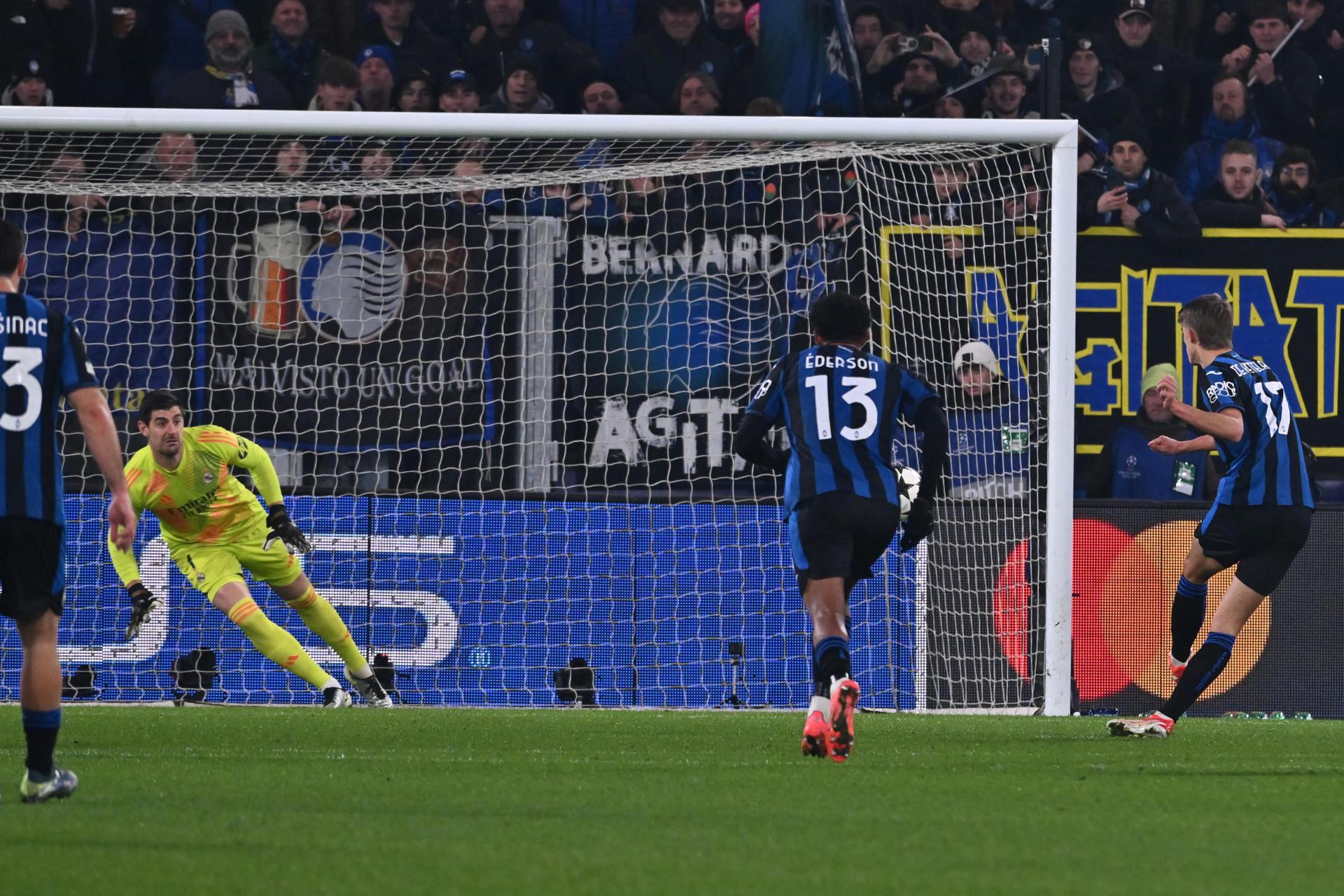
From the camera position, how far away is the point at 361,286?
35.1 feet

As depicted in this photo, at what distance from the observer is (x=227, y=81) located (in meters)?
11.7

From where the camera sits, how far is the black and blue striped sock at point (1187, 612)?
718cm

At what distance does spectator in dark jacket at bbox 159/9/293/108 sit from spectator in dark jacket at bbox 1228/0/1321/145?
6651 millimetres

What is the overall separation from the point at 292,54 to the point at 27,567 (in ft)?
26.5

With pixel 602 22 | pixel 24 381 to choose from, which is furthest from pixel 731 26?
pixel 24 381

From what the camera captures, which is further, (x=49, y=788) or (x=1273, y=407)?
(x=1273, y=407)

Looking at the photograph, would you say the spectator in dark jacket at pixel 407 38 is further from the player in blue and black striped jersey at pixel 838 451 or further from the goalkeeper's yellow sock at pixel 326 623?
the player in blue and black striped jersey at pixel 838 451

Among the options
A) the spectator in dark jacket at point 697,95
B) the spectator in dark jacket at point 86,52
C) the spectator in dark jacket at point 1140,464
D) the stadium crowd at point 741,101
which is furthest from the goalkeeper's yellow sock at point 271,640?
the spectator in dark jacket at point 1140,464

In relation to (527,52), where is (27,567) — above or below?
below

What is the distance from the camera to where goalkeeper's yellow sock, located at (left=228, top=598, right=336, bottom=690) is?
8.80 m

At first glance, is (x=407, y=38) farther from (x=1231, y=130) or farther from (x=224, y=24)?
(x=1231, y=130)

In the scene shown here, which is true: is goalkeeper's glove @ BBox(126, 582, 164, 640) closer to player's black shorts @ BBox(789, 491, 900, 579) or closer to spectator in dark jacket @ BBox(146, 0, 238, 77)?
player's black shorts @ BBox(789, 491, 900, 579)

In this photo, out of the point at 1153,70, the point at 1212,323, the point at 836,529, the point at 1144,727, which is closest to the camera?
the point at 836,529

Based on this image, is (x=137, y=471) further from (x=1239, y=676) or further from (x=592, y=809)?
(x=1239, y=676)
